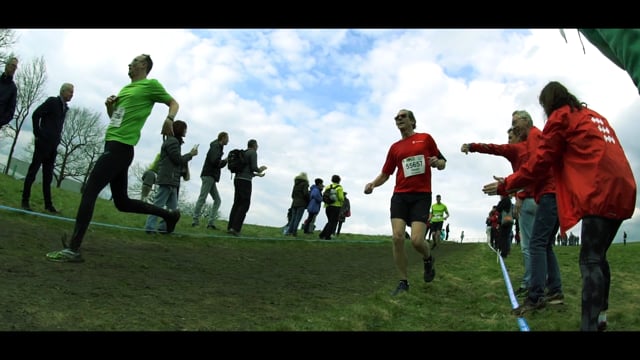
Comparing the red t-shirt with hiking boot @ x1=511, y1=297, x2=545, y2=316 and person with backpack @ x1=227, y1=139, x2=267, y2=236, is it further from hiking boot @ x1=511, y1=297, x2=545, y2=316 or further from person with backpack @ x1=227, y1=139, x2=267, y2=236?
person with backpack @ x1=227, y1=139, x2=267, y2=236

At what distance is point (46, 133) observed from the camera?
8.21 m

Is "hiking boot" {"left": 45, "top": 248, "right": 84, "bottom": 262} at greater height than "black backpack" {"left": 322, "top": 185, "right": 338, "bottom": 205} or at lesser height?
lesser

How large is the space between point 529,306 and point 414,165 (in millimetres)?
2036

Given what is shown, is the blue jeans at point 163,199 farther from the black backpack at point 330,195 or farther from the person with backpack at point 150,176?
the black backpack at point 330,195

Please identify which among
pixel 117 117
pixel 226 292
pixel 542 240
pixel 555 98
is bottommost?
pixel 226 292

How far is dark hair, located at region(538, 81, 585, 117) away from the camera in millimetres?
3693

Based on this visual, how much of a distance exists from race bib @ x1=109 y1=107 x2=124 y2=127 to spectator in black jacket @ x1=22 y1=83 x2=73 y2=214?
3480 millimetres

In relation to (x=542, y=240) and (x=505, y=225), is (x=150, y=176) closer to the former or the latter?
(x=542, y=240)

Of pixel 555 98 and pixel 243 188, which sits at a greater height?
pixel 555 98

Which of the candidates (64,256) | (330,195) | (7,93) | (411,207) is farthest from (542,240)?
(330,195)

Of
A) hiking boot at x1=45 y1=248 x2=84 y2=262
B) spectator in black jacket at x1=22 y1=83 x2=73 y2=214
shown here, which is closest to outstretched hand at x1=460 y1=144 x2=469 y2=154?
hiking boot at x1=45 y1=248 x2=84 y2=262

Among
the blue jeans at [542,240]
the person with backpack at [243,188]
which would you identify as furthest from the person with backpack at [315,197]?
the blue jeans at [542,240]
